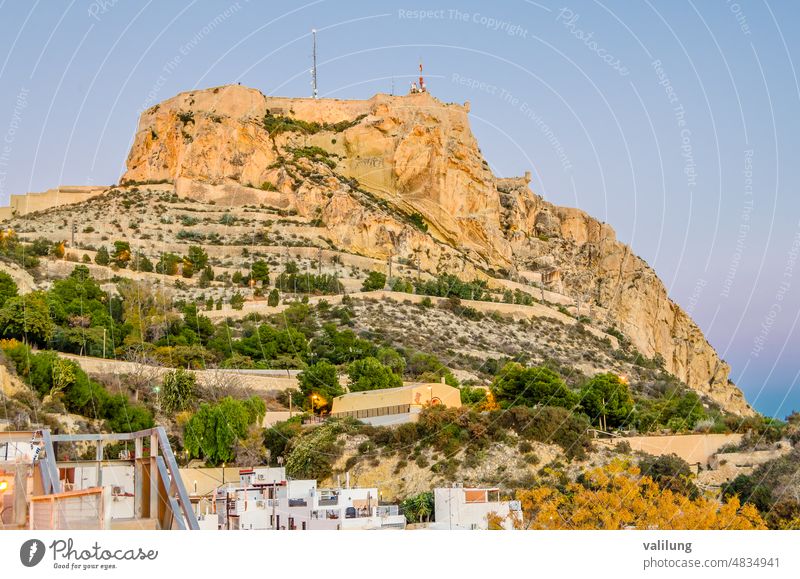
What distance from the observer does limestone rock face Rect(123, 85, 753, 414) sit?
197 ft

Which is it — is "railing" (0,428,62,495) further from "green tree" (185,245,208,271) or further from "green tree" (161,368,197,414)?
"green tree" (185,245,208,271)

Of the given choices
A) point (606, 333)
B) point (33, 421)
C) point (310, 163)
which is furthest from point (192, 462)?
point (310, 163)

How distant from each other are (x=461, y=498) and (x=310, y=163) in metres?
43.7

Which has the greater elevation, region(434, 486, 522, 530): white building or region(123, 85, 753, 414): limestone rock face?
region(123, 85, 753, 414): limestone rock face

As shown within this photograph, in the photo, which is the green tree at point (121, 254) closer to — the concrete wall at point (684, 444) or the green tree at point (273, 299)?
the green tree at point (273, 299)

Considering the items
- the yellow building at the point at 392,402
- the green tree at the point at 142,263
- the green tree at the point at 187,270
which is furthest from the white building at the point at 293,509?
the green tree at the point at 142,263

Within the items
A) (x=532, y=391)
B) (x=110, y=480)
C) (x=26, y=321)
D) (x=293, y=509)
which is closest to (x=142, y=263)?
(x=26, y=321)

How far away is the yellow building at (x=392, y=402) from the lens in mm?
31812

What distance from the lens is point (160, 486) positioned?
A: 31.4ft

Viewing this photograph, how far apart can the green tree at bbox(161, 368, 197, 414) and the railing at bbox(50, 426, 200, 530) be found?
830 inches

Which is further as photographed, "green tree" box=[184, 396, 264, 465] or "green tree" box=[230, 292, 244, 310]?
"green tree" box=[230, 292, 244, 310]

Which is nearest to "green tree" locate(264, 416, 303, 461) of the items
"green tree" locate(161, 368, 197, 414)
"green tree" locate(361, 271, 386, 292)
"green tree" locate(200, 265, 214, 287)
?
"green tree" locate(161, 368, 197, 414)

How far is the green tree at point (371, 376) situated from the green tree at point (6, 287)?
11.3 metres
